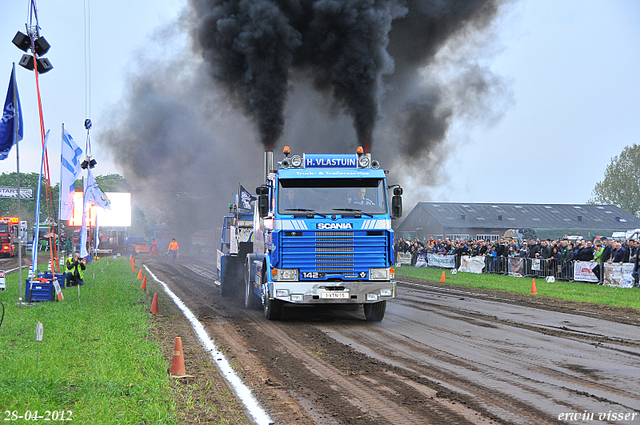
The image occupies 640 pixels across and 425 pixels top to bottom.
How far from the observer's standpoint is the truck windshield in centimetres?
1183

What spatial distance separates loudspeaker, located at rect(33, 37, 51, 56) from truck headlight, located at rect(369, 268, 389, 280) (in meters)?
9.99

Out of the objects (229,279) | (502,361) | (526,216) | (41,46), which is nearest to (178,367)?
(502,361)

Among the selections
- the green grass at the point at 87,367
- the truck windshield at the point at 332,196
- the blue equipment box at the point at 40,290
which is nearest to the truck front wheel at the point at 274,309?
the truck windshield at the point at 332,196

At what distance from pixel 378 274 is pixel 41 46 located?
10241 mm

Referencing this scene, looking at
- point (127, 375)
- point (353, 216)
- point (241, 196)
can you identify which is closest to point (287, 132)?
point (241, 196)

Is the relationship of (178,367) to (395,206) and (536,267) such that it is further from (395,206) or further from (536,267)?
(536,267)

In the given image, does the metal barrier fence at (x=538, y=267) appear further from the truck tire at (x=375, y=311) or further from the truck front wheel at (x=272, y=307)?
the truck front wheel at (x=272, y=307)

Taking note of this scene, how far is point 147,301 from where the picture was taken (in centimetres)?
1611

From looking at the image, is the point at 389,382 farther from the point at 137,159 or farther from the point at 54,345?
the point at 137,159

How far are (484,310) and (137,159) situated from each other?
1474 inches

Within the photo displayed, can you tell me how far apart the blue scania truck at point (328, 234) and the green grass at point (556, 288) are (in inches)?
310

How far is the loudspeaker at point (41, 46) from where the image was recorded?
15.0m

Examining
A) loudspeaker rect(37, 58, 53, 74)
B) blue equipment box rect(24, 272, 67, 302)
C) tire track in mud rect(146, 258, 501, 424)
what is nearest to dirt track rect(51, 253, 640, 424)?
tire track in mud rect(146, 258, 501, 424)

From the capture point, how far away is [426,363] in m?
8.09
